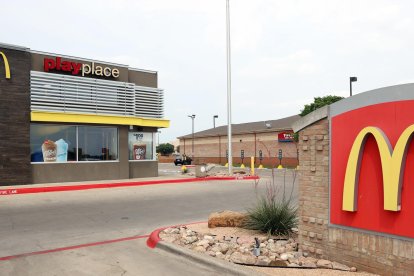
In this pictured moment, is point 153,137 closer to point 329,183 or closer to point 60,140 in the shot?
point 60,140

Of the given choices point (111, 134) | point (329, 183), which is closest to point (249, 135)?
point (111, 134)

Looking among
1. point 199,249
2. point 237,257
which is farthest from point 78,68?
point 237,257

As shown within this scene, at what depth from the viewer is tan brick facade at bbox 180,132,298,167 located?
47222 mm

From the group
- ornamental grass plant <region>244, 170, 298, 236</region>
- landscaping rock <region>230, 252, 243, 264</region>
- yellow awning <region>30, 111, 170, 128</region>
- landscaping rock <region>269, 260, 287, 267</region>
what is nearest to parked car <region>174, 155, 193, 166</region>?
yellow awning <region>30, 111, 170, 128</region>

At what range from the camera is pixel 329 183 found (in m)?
6.08

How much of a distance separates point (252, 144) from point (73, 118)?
35.9 metres

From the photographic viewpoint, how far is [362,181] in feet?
18.2

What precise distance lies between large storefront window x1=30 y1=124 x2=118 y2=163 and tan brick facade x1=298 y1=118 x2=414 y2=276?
17.3 metres

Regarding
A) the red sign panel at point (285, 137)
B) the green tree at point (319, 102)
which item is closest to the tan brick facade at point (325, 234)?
the green tree at point (319, 102)

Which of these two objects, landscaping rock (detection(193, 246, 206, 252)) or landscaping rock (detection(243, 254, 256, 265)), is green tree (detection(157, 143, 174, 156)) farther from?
landscaping rock (detection(243, 254, 256, 265))

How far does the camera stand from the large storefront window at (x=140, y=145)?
2395cm

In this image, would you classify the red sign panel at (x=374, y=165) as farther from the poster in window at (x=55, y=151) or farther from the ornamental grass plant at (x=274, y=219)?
the poster in window at (x=55, y=151)

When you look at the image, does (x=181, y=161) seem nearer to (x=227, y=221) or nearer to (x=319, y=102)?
(x=319, y=102)

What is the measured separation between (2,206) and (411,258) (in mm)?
12804
